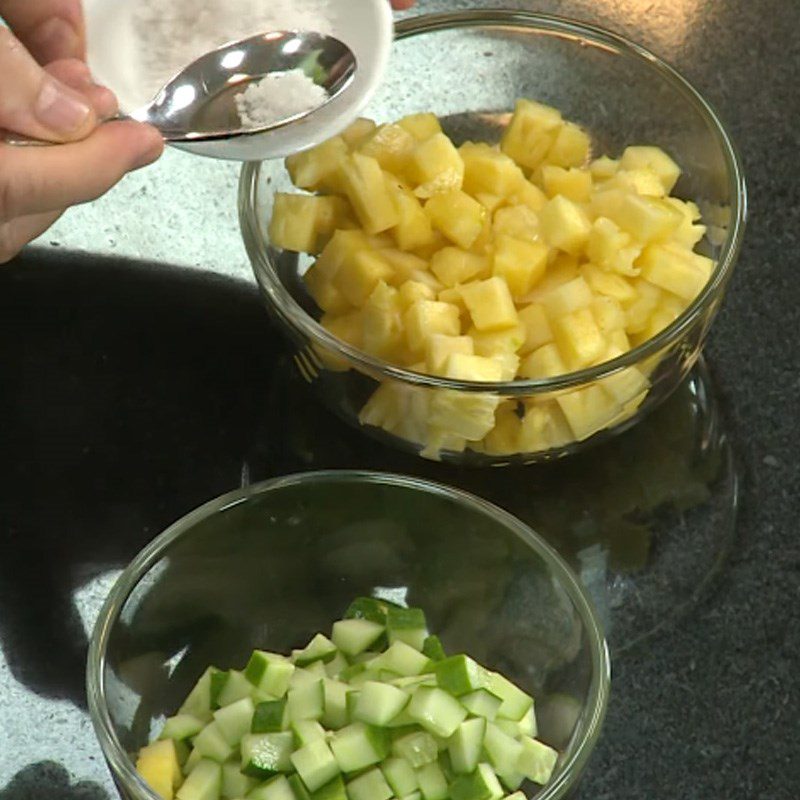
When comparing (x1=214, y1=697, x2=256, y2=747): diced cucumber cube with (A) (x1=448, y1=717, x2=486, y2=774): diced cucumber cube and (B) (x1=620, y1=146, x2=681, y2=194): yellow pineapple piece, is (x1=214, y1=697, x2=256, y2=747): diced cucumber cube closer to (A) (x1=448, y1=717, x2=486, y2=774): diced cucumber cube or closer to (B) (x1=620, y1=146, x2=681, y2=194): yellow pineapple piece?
(A) (x1=448, y1=717, x2=486, y2=774): diced cucumber cube

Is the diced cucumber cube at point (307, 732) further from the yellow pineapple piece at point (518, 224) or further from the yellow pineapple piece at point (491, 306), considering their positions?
the yellow pineapple piece at point (518, 224)

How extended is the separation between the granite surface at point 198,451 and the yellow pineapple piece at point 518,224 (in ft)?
0.80

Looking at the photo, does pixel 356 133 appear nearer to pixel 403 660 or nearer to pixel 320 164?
pixel 320 164

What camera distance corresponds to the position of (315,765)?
1.01 meters

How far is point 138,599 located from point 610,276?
0.48 metres

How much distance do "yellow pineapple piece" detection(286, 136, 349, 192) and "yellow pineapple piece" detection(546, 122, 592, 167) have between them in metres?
0.20

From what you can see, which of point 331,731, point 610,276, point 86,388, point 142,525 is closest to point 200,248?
point 86,388

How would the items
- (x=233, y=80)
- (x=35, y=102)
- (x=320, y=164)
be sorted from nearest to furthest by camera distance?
1. (x=35, y=102)
2. (x=233, y=80)
3. (x=320, y=164)

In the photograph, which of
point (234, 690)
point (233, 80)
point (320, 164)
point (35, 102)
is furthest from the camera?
point (320, 164)

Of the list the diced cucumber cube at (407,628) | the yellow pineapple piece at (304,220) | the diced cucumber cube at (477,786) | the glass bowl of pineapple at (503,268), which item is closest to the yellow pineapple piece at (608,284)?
the glass bowl of pineapple at (503,268)

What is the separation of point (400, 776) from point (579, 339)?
393 millimetres

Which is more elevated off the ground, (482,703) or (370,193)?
(370,193)

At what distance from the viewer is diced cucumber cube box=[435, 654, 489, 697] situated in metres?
1.06

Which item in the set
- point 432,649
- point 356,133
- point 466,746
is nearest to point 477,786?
point 466,746
